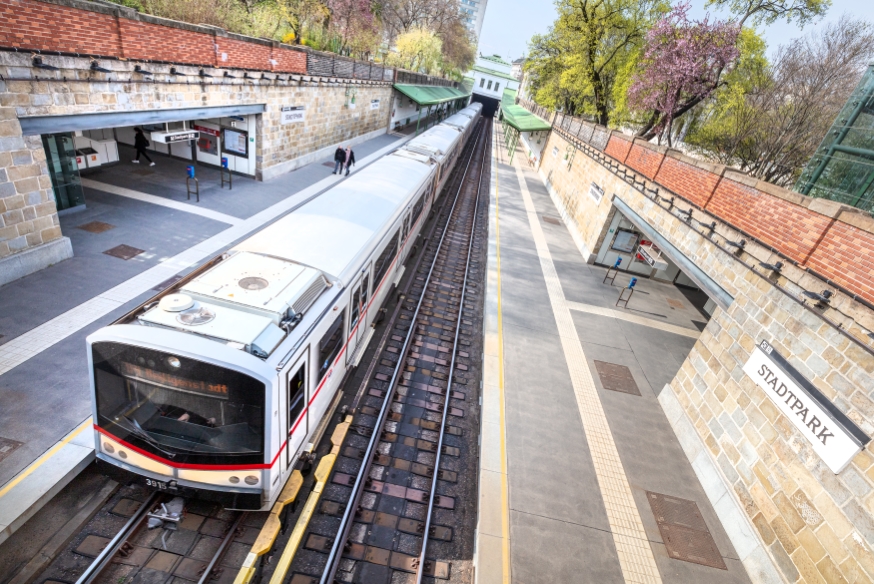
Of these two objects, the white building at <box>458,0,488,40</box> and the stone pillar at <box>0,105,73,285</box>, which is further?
the white building at <box>458,0,488,40</box>

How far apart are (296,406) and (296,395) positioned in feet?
0.57

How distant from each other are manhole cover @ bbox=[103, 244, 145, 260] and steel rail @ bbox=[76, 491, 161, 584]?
7299 millimetres

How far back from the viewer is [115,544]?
494 centimetres

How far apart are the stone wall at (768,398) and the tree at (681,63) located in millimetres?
9679

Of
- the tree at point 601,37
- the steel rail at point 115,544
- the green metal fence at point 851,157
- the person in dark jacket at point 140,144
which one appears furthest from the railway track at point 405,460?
the tree at point 601,37

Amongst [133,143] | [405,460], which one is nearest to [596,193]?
[405,460]

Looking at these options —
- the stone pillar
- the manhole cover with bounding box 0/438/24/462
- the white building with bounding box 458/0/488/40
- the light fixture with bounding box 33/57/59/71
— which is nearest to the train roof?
the manhole cover with bounding box 0/438/24/462

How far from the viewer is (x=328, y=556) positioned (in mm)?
5484

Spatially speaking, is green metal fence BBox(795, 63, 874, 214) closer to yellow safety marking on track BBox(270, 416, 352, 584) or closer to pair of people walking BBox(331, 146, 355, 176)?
yellow safety marking on track BBox(270, 416, 352, 584)

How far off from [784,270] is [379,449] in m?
7.66

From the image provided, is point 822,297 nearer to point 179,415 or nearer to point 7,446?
point 179,415

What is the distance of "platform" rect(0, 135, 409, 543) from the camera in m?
5.58

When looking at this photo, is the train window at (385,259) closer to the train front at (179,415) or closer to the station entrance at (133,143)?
the train front at (179,415)

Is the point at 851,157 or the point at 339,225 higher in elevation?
the point at 851,157
